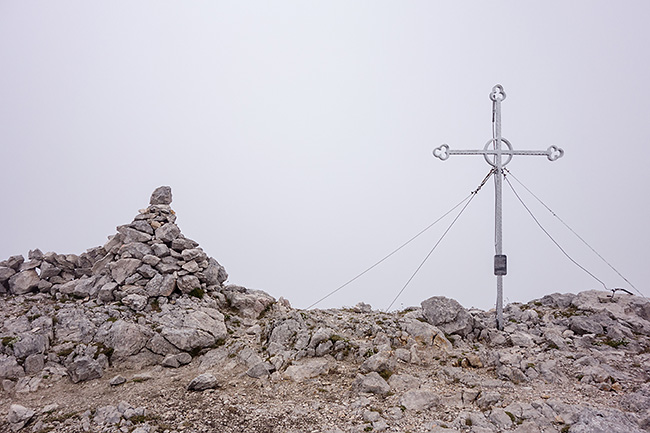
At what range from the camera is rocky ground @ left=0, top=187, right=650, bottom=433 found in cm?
1018

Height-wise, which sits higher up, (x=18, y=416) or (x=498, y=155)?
(x=498, y=155)

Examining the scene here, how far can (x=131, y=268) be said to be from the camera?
1584cm

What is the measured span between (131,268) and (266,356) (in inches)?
272

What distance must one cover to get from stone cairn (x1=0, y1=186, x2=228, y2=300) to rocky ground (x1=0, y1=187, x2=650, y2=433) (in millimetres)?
57

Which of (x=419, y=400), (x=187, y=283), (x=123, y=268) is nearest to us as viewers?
(x=419, y=400)

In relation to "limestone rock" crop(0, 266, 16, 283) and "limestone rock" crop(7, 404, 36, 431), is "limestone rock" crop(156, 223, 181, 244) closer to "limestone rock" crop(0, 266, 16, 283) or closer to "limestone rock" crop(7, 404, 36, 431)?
"limestone rock" crop(0, 266, 16, 283)

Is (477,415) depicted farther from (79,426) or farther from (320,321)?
(79,426)

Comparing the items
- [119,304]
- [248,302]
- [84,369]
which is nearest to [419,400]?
[248,302]

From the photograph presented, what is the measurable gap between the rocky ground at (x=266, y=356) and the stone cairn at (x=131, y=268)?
0.19ft

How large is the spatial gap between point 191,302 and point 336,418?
8.26 metres

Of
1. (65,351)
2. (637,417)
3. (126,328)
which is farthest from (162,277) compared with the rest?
(637,417)

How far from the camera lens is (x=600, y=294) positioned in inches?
661

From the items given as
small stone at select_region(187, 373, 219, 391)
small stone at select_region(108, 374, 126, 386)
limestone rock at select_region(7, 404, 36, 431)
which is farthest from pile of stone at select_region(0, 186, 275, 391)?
small stone at select_region(187, 373, 219, 391)

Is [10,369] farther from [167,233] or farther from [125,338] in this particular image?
[167,233]
